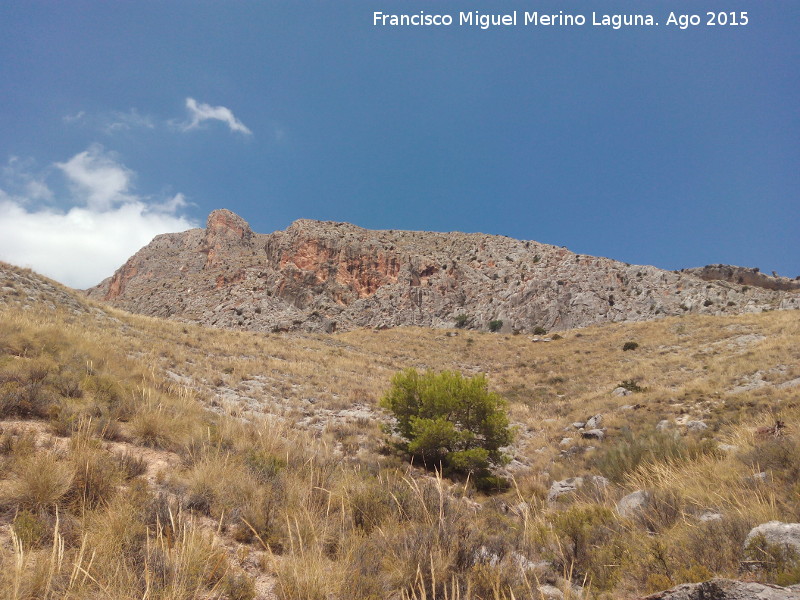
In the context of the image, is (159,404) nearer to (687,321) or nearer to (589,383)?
(589,383)

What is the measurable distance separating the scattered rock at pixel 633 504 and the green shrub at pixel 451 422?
316 cm

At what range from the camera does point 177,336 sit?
18656 millimetres

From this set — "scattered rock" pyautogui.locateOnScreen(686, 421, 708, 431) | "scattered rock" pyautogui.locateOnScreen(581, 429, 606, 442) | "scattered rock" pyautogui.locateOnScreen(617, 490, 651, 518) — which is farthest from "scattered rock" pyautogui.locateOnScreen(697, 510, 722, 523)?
"scattered rock" pyautogui.locateOnScreen(581, 429, 606, 442)

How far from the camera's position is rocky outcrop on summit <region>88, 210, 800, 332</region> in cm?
4875

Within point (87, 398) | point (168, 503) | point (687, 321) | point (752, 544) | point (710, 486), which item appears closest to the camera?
point (752, 544)

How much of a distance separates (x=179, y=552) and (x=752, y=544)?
14.6 ft

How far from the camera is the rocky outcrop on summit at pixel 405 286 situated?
48.8 meters

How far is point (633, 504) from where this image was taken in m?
4.60

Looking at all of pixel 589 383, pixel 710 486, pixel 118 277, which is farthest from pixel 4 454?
pixel 118 277

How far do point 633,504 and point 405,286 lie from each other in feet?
193

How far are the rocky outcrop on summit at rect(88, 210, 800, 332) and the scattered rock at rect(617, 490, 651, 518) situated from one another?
1842 inches

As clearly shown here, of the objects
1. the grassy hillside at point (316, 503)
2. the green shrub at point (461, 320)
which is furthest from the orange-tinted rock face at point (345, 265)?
the grassy hillside at point (316, 503)

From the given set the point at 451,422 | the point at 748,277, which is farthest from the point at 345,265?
the point at 748,277

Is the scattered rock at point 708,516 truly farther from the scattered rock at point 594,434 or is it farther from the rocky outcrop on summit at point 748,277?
the rocky outcrop on summit at point 748,277
